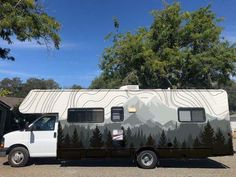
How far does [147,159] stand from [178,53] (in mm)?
10827

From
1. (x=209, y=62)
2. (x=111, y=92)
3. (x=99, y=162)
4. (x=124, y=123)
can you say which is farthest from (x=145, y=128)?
(x=209, y=62)

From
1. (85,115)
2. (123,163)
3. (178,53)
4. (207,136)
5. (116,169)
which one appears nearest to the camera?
(116,169)

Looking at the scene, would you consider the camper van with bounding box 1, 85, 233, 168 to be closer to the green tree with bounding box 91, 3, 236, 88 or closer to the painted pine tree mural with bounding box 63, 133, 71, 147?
the painted pine tree mural with bounding box 63, 133, 71, 147

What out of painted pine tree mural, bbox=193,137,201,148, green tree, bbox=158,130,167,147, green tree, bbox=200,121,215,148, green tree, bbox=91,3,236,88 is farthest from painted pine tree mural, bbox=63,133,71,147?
green tree, bbox=91,3,236,88

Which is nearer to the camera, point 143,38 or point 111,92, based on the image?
point 111,92

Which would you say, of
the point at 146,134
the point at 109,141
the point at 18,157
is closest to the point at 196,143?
the point at 146,134

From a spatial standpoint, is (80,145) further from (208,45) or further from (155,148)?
(208,45)

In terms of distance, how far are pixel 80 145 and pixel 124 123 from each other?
5.88 ft

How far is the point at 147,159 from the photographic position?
13.0 metres

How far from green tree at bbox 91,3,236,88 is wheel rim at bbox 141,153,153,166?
32.4 ft

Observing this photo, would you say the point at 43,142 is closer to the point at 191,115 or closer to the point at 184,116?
the point at 184,116

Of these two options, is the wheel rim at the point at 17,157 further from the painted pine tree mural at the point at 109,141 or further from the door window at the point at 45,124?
the painted pine tree mural at the point at 109,141

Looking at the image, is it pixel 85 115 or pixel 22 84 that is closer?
pixel 85 115

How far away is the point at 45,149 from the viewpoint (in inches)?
523
